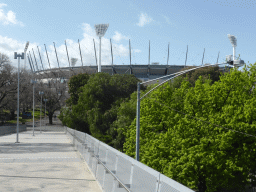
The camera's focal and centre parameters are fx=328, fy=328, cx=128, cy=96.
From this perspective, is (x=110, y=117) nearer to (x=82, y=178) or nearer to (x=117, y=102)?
(x=117, y=102)

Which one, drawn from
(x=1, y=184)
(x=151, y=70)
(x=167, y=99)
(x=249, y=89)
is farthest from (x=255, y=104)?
(x=151, y=70)

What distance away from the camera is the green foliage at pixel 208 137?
28594mm

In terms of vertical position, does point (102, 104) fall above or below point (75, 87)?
below

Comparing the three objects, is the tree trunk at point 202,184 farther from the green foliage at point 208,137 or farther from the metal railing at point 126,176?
the metal railing at point 126,176

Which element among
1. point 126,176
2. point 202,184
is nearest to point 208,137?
point 202,184

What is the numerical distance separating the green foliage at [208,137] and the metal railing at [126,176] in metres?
16.7

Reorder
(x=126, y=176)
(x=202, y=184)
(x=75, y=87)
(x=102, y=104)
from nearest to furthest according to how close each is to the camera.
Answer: (x=126, y=176)
(x=202, y=184)
(x=102, y=104)
(x=75, y=87)

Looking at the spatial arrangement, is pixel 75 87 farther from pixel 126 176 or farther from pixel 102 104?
pixel 126 176

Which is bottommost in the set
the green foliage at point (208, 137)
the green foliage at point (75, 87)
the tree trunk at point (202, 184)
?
the tree trunk at point (202, 184)

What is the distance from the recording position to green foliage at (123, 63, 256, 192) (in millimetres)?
28594

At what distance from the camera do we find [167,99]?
37219mm

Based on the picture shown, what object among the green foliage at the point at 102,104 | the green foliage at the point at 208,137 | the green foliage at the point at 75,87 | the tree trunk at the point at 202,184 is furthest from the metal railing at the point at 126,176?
the green foliage at the point at 75,87

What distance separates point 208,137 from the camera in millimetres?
31000

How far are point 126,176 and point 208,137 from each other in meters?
23.8
